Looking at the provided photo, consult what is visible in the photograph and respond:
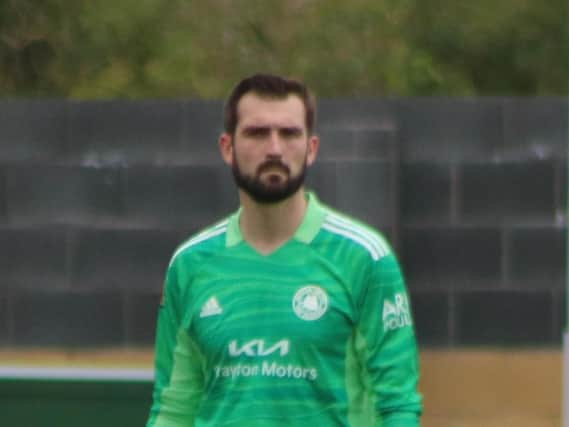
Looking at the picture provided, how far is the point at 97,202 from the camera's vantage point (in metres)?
6.20

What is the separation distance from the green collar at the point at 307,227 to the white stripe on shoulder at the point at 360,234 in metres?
0.02

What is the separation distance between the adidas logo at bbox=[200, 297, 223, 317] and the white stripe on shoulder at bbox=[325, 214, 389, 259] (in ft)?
0.91

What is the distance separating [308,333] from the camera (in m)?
3.40

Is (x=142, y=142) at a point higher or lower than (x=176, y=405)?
higher

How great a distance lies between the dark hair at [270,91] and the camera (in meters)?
3.46

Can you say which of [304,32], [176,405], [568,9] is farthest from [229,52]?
[176,405]

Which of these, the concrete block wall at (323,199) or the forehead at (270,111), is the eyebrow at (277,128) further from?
the concrete block wall at (323,199)

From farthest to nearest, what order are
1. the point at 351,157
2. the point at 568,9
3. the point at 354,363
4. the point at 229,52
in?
the point at 229,52, the point at 568,9, the point at 351,157, the point at 354,363

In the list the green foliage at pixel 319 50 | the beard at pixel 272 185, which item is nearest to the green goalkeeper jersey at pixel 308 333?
the beard at pixel 272 185

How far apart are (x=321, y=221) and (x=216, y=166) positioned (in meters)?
2.60

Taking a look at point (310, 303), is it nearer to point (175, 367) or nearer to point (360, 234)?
point (360, 234)

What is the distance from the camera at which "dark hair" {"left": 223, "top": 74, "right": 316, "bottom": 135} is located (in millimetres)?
3465

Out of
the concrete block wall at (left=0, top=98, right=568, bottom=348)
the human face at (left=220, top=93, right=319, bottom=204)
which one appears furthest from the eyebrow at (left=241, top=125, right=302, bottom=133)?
the concrete block wall at (left=0, top=98, right=568, bottom=348)

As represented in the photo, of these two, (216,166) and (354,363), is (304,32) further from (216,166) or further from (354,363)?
(354,363)
